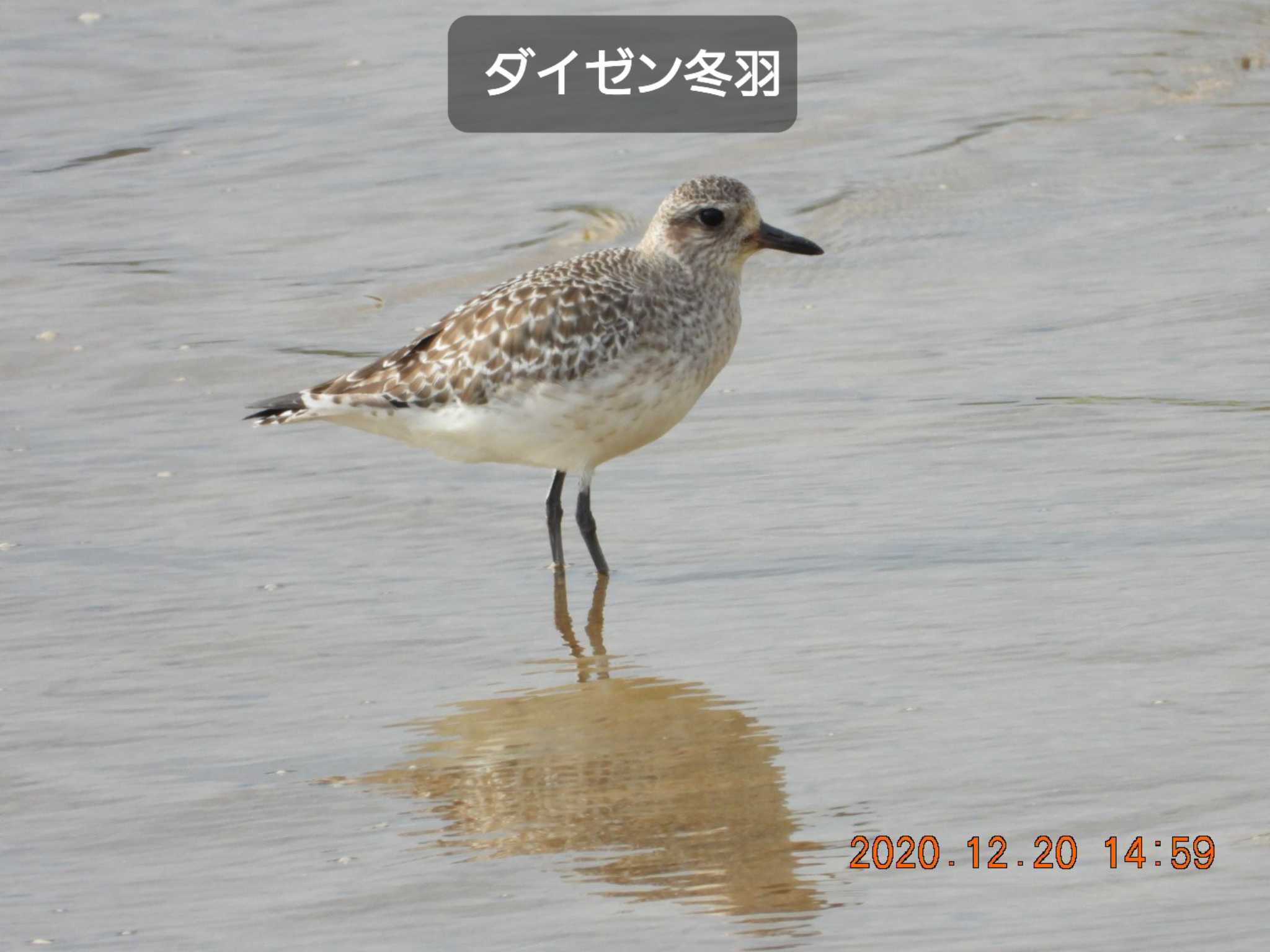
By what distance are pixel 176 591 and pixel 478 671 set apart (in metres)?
1.34

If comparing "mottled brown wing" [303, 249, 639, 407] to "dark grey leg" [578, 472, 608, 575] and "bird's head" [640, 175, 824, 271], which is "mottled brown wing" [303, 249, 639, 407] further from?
"dark grey leg" [578, 472, 608, 575]

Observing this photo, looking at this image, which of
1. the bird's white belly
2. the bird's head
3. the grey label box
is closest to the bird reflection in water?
the bird's white belly

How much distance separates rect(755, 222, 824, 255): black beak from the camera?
26.9 ft

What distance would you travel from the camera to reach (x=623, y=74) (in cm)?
1582

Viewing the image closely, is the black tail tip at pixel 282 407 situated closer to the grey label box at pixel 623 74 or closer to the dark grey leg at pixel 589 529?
the dark grey leg at pixel 589 529

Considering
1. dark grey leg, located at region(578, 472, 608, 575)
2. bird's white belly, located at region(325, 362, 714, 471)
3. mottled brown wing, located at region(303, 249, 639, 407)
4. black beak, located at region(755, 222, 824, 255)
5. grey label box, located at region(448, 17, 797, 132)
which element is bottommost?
dark grey leg, located at region(578, 472, 608, 575)

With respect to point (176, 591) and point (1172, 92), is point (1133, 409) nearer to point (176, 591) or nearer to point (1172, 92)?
point (176, 591)

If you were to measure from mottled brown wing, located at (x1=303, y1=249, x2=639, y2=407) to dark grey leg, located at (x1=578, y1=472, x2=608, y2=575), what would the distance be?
0.51 m

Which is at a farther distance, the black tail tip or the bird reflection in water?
the black tail tip
